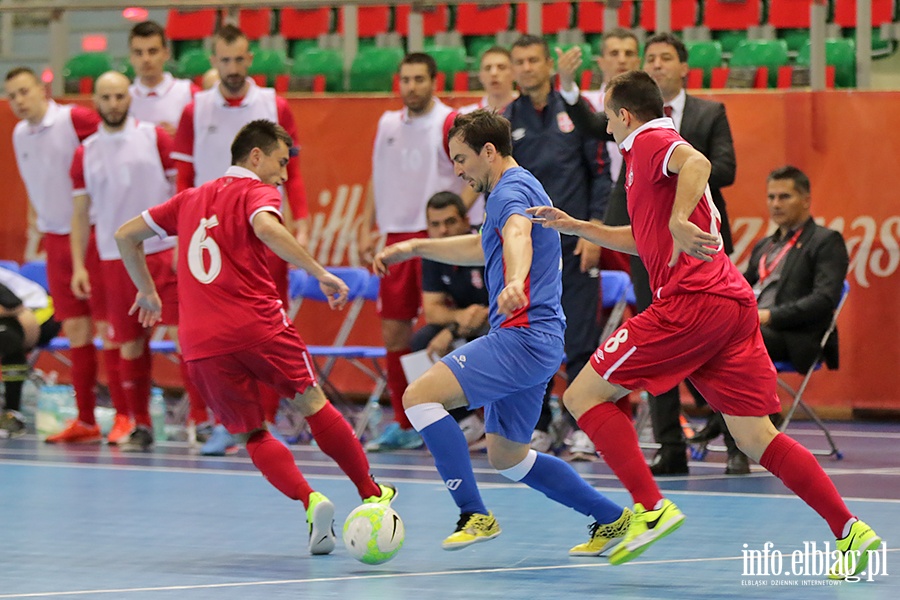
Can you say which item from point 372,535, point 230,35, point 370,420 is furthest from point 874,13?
point 372,535

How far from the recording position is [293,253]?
6.70m

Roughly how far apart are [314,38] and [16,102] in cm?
492

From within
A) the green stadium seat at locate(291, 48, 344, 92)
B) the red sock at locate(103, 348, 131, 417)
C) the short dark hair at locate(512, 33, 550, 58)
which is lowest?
the red sock at locate(103, 348, 131, 417)

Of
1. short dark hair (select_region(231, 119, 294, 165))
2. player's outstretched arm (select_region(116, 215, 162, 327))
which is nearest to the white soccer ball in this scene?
player's outstretched arm (select_region(116, 215, 162, 327))

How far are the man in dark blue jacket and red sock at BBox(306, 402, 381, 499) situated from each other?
2.92m

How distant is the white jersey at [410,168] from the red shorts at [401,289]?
0.16 meters

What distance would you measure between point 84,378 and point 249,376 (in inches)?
169

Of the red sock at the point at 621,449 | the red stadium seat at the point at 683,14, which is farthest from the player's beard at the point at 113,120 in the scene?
the red stadium seat at the point at 683,14

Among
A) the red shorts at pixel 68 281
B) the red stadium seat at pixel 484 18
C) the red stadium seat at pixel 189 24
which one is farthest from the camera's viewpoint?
the red stadium seat at pixel 189 24

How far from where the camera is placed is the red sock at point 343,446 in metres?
6.80

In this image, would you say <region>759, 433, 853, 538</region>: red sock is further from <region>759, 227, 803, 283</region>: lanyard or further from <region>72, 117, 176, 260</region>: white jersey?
<region>72, 117, 176, 260</region>: white jersey

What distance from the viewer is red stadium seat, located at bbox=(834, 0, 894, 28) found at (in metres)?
12.3

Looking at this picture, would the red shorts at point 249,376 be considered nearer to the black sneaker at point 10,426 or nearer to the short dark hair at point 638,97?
the short dark hair at point 638,97

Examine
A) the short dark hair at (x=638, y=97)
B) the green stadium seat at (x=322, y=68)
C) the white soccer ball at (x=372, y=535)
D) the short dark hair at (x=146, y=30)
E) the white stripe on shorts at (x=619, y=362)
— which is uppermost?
the short dark hair at (x=146, y=30)
